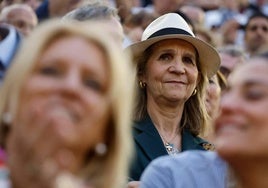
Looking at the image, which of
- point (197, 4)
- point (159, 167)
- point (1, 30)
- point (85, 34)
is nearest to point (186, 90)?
point (159, 167)

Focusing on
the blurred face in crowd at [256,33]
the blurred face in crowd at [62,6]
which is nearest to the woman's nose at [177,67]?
the blurred face in crowd at [62,6]

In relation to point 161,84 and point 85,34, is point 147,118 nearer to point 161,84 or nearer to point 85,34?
point 161,84

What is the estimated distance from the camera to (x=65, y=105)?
2.80 meters

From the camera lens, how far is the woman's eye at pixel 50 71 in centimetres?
288

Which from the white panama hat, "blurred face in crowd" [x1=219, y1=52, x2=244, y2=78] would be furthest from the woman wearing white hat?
"blurred face in crowd" [x1=219, y1=52, x2=244, y2=78]

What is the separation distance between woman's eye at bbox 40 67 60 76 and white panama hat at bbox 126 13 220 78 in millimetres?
3167

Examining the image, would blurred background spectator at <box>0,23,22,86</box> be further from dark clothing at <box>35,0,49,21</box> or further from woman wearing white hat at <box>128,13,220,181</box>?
dark clothing at <box>35,0,49,21</box>

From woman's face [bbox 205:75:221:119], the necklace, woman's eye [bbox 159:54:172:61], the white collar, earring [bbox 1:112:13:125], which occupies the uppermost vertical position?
the white collar

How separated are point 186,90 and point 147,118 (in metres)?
0.32

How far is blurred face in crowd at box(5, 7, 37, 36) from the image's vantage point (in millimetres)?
8453

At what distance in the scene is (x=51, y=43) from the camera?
298 cm

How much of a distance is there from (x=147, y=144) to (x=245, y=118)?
7.75 feet

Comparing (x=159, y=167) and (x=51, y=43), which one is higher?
(x=51, y=43)

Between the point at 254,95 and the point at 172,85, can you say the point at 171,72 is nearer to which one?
the point at 172,85
